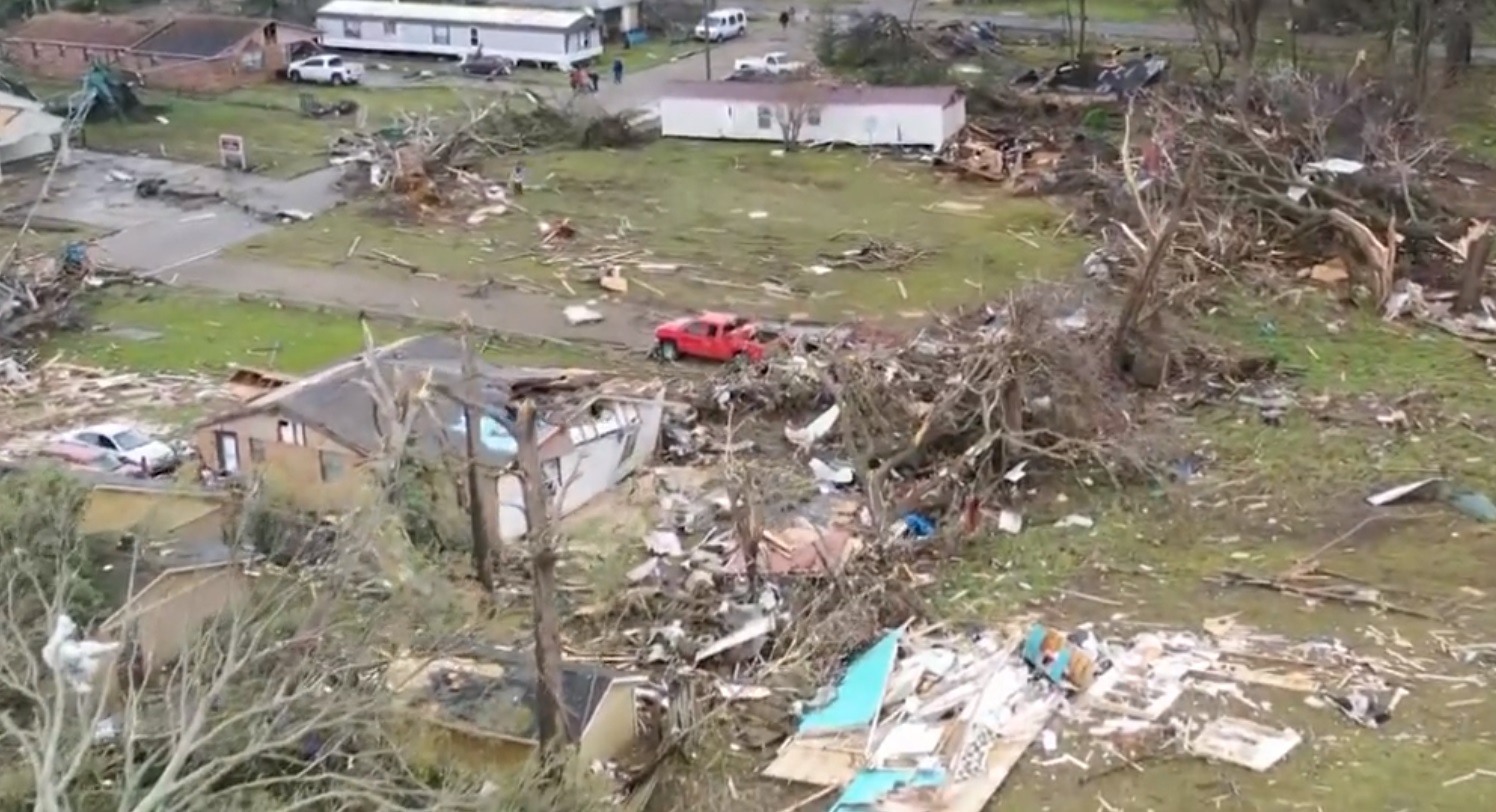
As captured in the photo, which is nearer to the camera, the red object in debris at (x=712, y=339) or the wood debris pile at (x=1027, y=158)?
the red object in debris at (x=712, y=339)

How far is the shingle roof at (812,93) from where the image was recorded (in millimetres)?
28250

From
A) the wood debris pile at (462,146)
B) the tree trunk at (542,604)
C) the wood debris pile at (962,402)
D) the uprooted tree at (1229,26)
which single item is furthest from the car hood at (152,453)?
the uprooted tree at (1229,26)

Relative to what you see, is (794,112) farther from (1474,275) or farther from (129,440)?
(129,440)

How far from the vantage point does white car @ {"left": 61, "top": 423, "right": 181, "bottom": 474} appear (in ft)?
52.6

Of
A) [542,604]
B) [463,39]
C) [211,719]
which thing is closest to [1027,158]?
[463,39]

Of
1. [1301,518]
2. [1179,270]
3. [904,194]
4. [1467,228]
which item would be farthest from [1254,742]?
[904,194]

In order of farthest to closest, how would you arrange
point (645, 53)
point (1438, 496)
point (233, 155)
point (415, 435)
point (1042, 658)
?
point (645, 53) → point (233, 155) → point (1438, 496) → point (415, 435) → point (1042, 658)

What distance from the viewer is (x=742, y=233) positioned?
23.8 meters

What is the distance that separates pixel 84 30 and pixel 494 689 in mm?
29232

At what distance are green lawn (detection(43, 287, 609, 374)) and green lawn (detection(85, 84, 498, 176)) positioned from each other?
268 inches

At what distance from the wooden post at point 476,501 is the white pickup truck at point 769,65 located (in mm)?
20805

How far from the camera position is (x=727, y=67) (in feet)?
117

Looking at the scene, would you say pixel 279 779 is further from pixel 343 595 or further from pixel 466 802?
pixel 343 595

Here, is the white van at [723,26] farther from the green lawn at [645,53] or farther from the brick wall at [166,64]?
the brick wall at [166,64]
